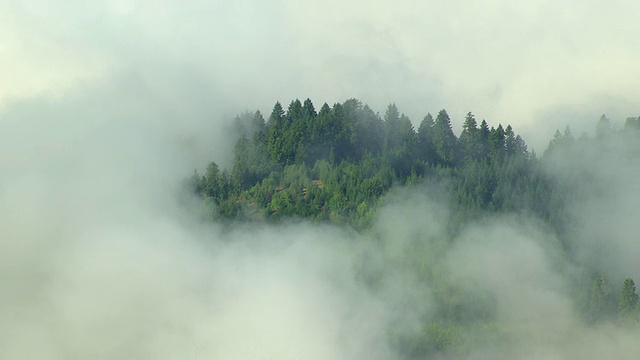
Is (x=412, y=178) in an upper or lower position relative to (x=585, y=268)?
upper

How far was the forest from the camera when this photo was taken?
5910 inches

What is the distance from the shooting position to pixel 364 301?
145 m

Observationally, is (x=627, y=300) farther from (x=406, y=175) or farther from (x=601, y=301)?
(x=406, y=175)

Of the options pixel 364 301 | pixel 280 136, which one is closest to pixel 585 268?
pixel 364 301

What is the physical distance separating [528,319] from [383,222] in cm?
1563

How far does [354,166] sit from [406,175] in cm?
449

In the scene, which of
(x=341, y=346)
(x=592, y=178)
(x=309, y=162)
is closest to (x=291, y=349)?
(x=341, y=346)

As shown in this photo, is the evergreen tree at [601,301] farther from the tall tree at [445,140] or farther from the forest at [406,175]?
the tall tree at [445,140]

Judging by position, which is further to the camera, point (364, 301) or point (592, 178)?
point (592, 178)

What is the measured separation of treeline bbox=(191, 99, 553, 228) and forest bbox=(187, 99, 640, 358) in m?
0.09

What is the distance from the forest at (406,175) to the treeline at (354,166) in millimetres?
85

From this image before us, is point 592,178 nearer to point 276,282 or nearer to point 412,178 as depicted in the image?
point 412,178

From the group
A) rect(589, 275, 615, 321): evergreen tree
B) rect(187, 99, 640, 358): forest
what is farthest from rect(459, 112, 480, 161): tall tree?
rect(589, 275, 615, 321): evergreen tree

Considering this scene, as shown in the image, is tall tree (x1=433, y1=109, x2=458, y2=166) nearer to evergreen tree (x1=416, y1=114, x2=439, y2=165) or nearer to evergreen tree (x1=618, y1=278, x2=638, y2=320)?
evergreen tree (x1=416, y1=114, x2=439, y2=165)
